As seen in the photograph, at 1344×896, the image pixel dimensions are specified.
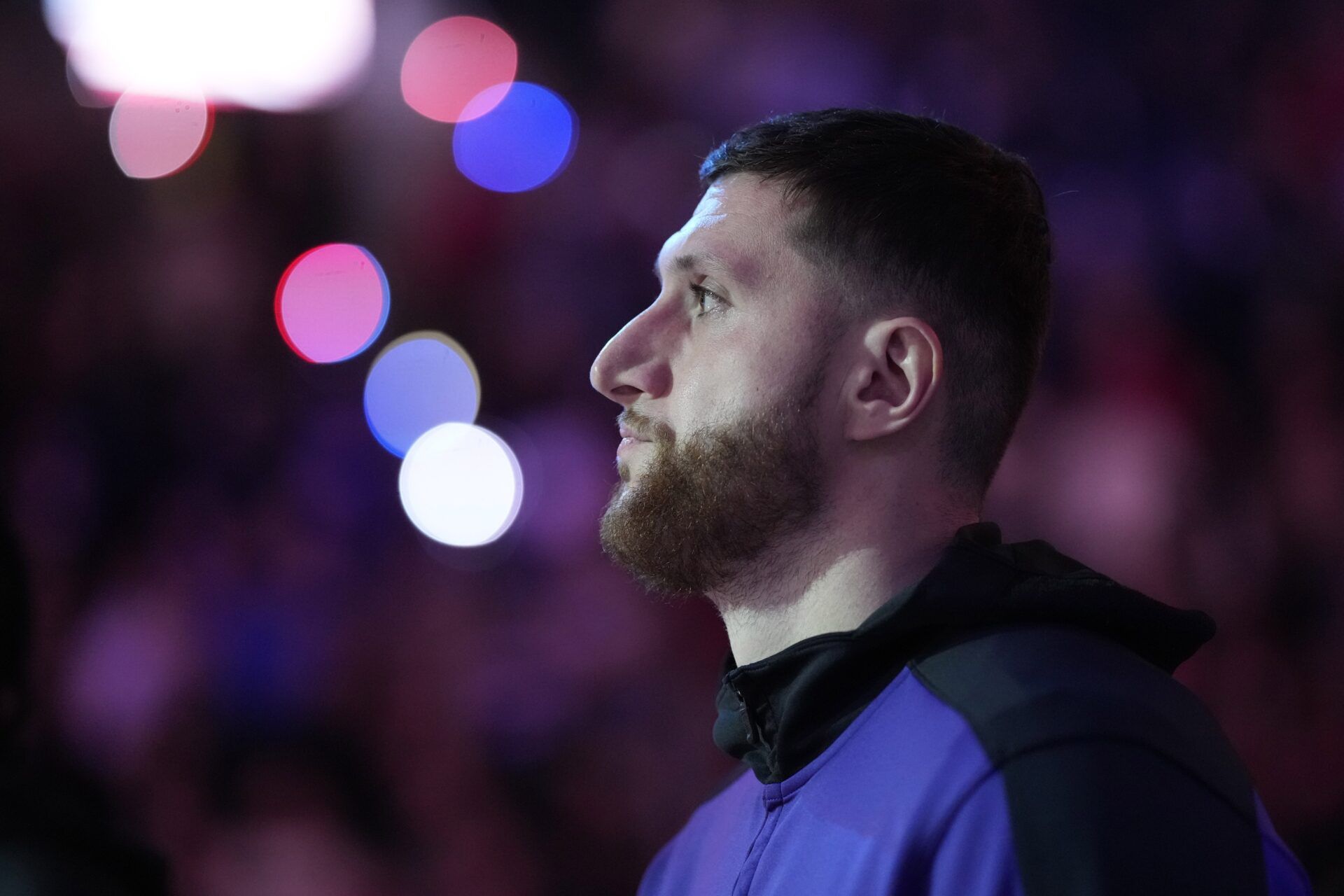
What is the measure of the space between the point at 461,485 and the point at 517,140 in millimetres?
840

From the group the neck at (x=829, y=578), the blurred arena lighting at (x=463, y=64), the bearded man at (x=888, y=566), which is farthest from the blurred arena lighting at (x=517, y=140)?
the neck at (x=829, y=578)

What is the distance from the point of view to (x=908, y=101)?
2426mm

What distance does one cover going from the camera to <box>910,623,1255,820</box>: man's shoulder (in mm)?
680

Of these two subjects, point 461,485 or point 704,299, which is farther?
point 461,485

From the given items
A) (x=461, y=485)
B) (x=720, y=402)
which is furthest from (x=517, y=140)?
(x=720, y=402)

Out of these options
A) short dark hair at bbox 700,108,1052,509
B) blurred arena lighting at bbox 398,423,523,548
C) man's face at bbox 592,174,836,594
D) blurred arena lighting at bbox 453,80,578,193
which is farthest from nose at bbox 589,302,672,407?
blurred arena lighting at bbox 453,80,578,193

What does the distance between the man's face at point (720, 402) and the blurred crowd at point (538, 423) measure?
1373 mm

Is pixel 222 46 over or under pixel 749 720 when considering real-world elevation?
over

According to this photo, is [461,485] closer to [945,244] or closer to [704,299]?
[704,299]

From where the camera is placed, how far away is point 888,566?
91 centimetres

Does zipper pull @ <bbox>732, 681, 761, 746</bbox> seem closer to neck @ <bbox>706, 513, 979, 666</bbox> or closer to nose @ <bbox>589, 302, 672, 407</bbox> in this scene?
neck @ <bbox>706, 513, 979, 666</bbox>

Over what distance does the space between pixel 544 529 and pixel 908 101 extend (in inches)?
49.5

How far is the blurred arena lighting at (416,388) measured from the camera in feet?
8.59

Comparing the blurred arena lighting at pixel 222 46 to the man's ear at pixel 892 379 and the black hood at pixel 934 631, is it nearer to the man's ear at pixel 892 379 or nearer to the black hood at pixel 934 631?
the man's ear at pixel 892 379
